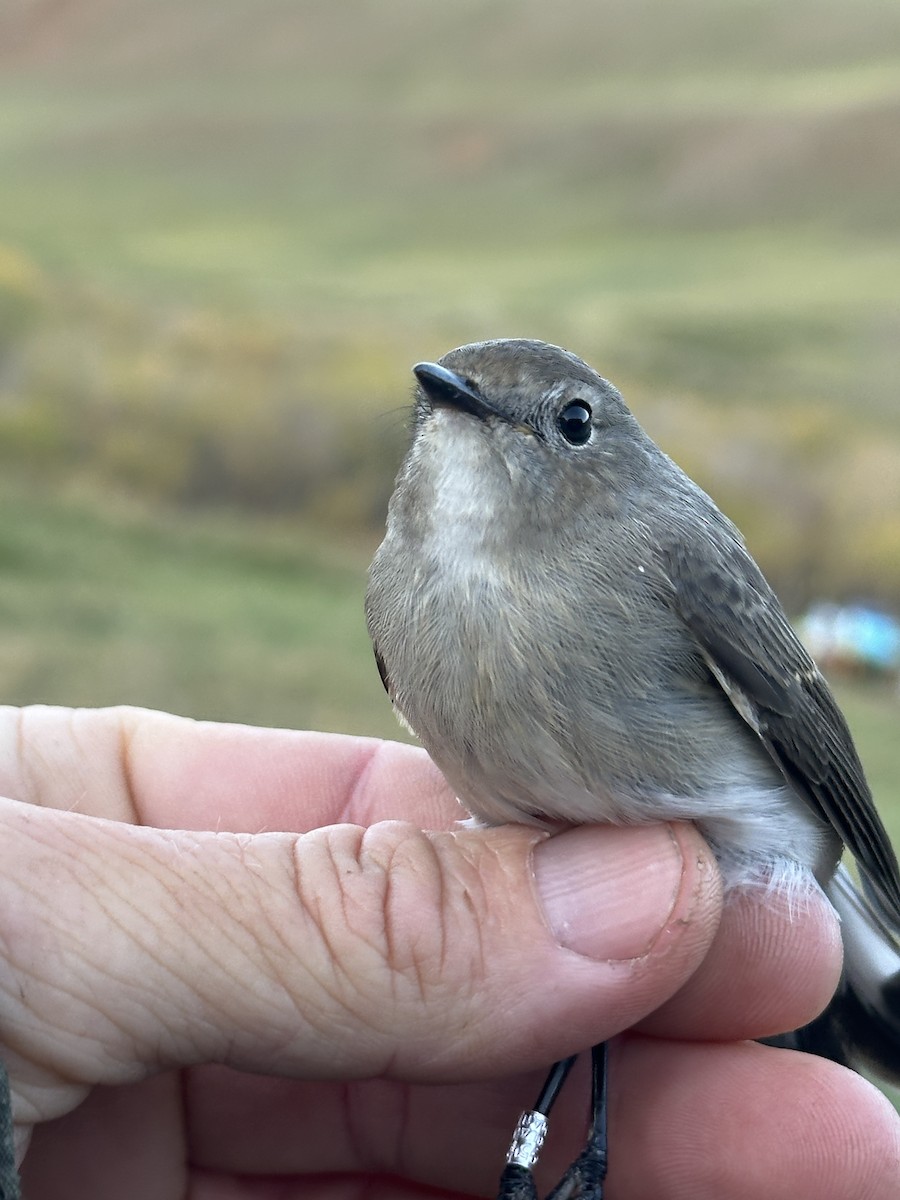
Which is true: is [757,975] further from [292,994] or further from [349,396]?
[349,396]

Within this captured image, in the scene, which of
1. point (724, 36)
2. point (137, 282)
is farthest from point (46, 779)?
point (724, 36)

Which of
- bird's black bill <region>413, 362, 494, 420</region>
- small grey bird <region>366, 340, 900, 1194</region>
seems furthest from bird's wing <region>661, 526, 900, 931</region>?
bird's black bill <region>413, 362, 494, 420</region>

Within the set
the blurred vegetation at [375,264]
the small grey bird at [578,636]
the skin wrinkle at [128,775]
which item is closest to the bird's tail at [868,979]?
the small grey bird at [578,636]

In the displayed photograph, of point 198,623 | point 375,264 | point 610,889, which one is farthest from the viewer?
point 375,264

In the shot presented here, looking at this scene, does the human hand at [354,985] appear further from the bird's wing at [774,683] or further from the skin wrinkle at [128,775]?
the bird's wing at [774,683]

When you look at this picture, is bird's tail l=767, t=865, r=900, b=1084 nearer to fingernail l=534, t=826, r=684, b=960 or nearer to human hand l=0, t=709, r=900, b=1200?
human hand l=0, t=709, r=900, b=1200

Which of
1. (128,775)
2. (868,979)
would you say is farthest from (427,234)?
(868,979)

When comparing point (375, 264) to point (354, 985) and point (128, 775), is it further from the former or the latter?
point (354, 985)
